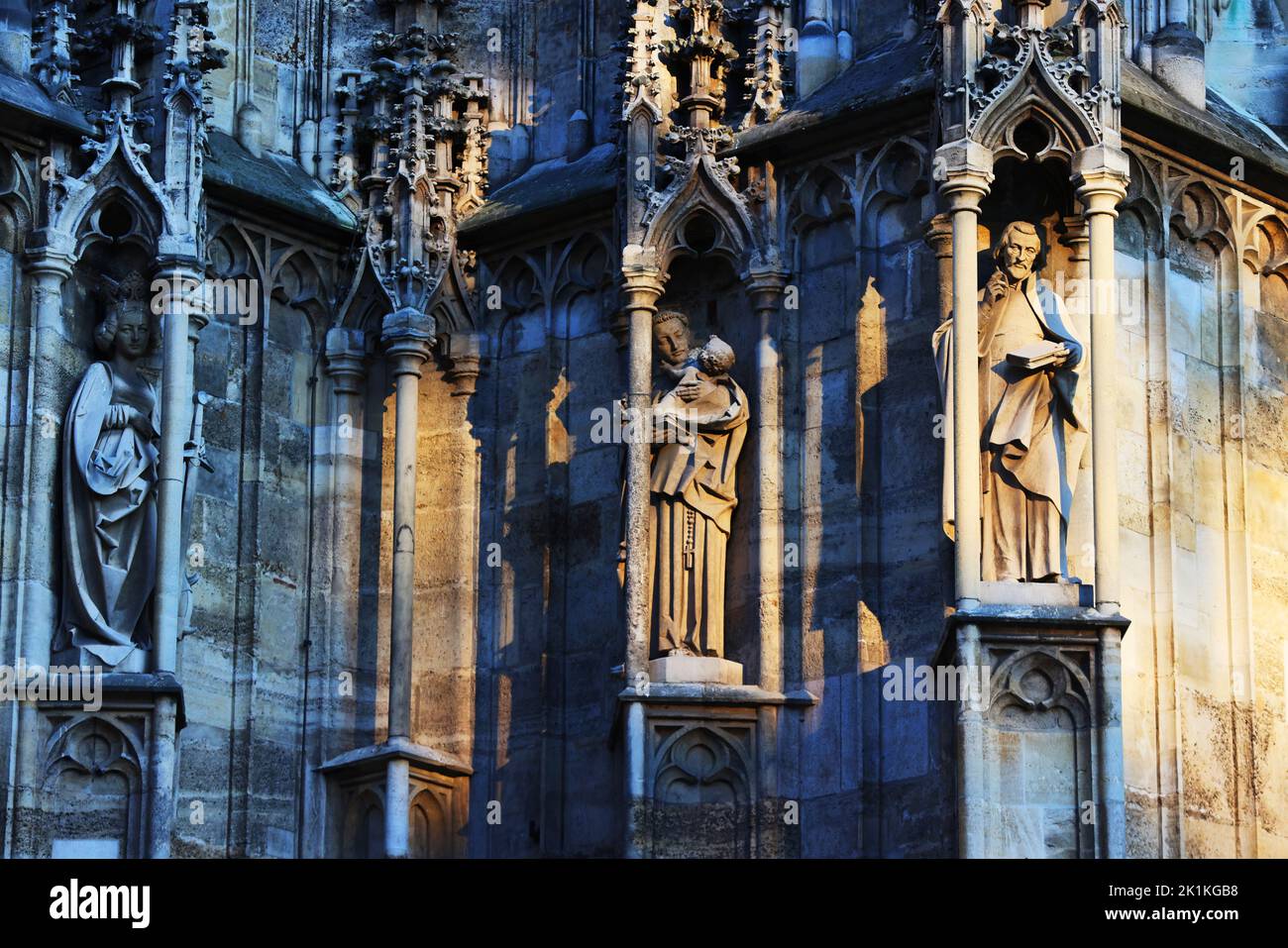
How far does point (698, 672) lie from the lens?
1152 inches

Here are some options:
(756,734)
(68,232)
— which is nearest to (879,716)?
(756,734)

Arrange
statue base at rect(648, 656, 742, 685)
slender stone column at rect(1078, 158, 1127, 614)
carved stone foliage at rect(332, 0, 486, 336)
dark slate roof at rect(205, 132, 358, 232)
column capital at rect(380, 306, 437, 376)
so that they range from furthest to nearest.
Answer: carved stone foliage at rect(332, 0, 486, 336), dark slate roof at rect(205, 132, 358, 232), column capital at rect(380, 306, 437, 376), statue base at rect(648, 656, 742, 685), slender stone column at rect(1078, 158, 1127, 614)

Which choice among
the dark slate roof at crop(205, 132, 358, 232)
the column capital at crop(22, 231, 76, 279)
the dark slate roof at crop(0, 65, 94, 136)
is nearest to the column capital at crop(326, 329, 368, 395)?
the dark slate roof at crop(205, 132, 358, 232)

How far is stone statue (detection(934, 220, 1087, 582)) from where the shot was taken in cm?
2828

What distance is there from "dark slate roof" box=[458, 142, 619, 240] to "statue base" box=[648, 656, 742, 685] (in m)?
3.23

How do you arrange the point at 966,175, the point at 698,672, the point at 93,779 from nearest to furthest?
the point at 966,175, the point at 93,779, the point at 698,672

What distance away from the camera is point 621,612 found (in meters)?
29.6

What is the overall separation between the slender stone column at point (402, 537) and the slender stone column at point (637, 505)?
4.88ft

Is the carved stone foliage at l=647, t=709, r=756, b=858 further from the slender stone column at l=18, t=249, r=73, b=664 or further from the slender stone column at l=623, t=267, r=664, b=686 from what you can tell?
the slender stone column at l=18, t=249, r=73, b=664

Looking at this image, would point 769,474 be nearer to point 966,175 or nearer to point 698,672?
point 698,672

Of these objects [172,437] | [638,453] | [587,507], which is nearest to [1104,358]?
[638,453]

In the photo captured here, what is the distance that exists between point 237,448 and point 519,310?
81.1 inches

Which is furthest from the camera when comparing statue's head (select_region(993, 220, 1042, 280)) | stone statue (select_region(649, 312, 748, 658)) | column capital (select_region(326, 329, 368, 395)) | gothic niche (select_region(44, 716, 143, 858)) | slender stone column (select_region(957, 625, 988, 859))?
column capital (select_region(326, 329, 368, 395))

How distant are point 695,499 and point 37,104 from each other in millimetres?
4786
